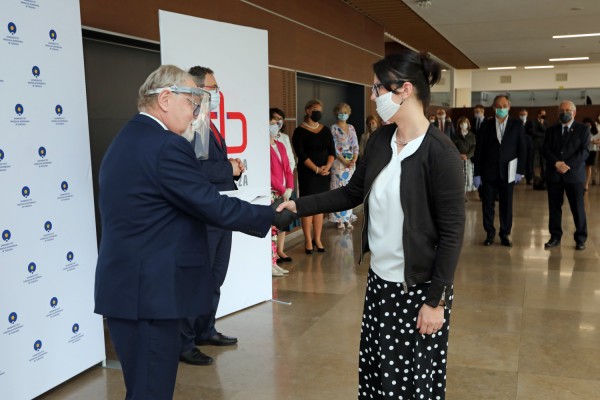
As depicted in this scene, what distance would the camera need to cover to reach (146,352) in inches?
80.9

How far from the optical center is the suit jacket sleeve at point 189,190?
197 cm

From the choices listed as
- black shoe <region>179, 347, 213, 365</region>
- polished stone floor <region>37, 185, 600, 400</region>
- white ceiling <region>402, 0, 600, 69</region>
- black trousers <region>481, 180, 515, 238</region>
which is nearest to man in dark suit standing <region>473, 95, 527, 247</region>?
black trousers <region>481, 180, 515, 238</region>

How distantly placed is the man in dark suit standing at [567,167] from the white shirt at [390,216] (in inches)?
209

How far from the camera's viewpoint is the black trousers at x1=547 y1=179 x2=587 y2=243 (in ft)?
22.4

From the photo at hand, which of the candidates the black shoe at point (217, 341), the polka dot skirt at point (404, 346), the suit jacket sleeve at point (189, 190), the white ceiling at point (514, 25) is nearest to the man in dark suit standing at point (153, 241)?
the suit jacket sleeve at point (189, 190)

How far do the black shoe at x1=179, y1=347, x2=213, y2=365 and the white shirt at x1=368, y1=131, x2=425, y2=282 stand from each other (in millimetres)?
1878

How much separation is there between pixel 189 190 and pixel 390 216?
0.73 meters

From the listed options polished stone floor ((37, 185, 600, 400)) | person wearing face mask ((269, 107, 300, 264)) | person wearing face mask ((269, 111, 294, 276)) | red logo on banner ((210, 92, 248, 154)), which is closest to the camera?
polished stone floor ((37, 185, 600, 400))

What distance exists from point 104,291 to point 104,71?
9.67 ft

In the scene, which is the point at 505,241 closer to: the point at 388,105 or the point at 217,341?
the point at 217,341

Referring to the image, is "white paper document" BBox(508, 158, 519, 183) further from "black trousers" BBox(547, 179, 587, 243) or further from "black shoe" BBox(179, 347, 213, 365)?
"black shoe" BBox(179, 347, 213, 365)

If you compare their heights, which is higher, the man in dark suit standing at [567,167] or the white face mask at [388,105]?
the white face mask at [388,105]

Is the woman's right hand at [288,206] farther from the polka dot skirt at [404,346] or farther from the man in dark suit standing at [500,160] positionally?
the man in dark suit standing at [500,160]

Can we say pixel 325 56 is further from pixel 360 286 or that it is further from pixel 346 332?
pixel 346 332
